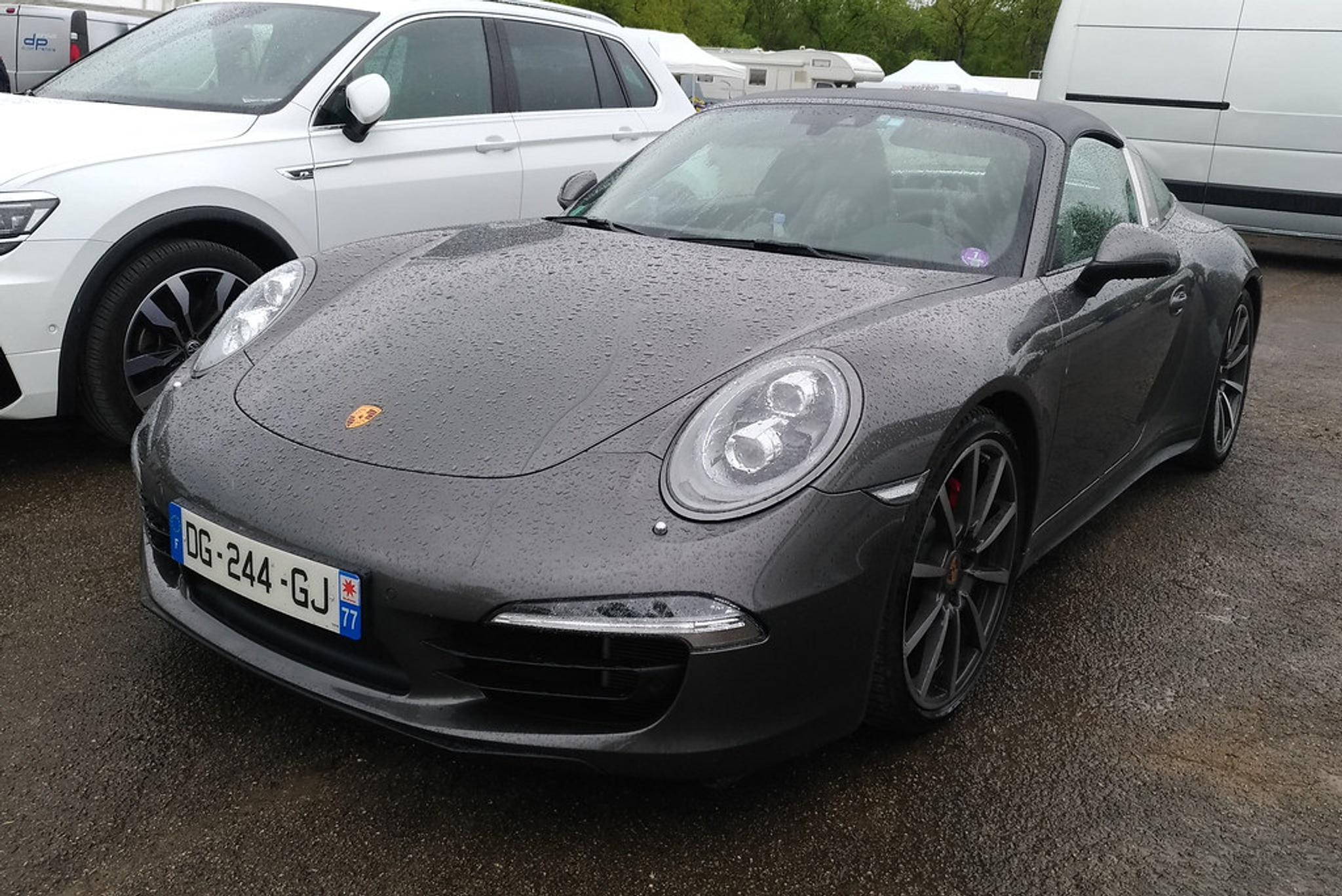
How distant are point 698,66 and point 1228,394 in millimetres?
29377

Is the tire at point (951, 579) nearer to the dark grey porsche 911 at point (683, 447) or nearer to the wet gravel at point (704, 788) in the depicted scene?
the dark grey porsche 911 at point (683, 447)

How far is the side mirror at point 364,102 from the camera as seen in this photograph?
4.16 m

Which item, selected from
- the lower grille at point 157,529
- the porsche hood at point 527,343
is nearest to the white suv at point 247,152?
the porsche hood at point 527,343

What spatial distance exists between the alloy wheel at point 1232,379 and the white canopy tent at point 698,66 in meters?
27.4

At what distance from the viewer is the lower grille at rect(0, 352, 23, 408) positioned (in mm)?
3422

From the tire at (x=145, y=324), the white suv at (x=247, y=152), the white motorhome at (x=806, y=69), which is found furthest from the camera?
the white motorhome at (x=806, y=69)

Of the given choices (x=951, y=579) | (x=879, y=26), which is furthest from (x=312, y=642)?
(x=879, y=26)

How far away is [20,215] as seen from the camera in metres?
3.35

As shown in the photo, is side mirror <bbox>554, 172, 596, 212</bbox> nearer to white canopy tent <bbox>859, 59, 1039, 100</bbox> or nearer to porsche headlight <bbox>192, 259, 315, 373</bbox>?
porsche headlight <bbox>192, 259, 315, 373</bbox>

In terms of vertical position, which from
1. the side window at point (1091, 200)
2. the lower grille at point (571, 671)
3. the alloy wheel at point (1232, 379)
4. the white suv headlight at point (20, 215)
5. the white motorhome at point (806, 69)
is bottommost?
the white motorhome at point (806, 69)

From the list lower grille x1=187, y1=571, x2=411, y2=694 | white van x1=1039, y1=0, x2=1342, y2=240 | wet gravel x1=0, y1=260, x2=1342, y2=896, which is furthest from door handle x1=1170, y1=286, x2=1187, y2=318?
white van x1=1039, y1=0, x2=1342, y2=240

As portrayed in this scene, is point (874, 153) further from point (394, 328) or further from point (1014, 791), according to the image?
point (1014, 791)

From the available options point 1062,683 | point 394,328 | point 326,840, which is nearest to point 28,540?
point 394,328

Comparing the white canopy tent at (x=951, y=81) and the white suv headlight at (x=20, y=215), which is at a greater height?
the white suv headlight at (x=20, y=215)
